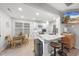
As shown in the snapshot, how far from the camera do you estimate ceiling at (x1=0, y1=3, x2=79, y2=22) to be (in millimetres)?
2084

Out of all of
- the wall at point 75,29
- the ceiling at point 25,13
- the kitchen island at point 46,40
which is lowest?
the kitchen island at point 46,40

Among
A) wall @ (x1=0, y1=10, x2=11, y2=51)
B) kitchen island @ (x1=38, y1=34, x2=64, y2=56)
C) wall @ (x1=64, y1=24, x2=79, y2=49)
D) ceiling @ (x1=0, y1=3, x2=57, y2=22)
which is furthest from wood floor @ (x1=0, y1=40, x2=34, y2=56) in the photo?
wall @ (x1=64, y1=24, x2=79, y2=49)

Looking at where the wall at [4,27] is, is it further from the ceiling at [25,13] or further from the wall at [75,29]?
the wall at [75,29]

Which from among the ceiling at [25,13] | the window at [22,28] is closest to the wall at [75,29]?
the ceiling at [25,13]

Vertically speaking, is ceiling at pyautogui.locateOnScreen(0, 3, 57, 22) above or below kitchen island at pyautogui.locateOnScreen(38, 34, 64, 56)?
above

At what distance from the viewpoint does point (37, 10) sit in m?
2.15

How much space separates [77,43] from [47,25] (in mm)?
763

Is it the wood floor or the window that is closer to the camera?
the wood floor

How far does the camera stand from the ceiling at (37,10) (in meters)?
2.08

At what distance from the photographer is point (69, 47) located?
84.7 inches

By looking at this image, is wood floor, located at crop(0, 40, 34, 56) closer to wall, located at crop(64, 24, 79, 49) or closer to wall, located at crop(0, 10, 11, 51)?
wall, located at crop(0, 10, 11, 51)

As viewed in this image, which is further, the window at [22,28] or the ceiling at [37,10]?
the window at [22,28]

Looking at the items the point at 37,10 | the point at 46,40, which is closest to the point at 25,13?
the point at 37,10

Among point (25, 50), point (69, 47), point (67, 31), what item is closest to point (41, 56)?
point (25, 50)
